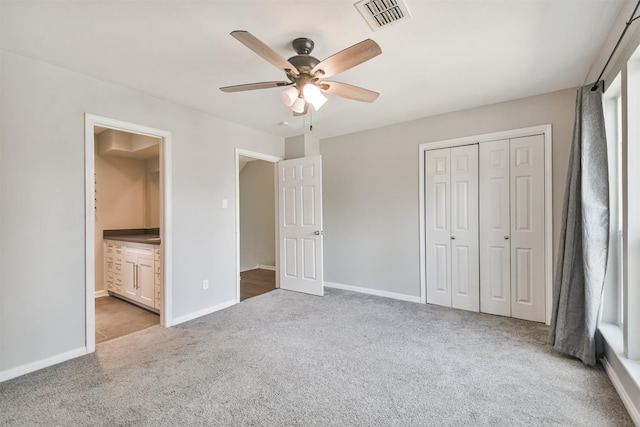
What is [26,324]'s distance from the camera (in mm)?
2219

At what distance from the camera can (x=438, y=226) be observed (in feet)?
12.1

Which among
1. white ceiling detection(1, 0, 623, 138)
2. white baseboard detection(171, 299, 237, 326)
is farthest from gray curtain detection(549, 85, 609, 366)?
white baseboard detection(171, 299, 237, 326)

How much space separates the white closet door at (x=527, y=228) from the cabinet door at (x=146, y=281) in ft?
13.5

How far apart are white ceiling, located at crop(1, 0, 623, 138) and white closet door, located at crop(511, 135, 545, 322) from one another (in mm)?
618

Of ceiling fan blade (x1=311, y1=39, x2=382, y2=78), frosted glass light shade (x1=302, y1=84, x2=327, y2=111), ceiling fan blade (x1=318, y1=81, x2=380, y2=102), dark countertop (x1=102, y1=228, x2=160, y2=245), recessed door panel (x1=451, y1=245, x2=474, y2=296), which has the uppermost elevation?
ceiling fan blade (x1=311, y1=39, x2=382, y2=78)

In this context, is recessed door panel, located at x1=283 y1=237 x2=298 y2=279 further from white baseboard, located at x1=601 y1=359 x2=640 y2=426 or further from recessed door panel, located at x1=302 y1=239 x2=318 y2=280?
white baseboard, located at x1=601 y1=359 x2=640 y2=426

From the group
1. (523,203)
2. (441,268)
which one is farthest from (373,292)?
(523,203)

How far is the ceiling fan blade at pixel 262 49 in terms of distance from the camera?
4.91ft

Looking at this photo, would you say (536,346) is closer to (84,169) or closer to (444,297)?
(444,297)

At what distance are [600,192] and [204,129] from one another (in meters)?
3.76

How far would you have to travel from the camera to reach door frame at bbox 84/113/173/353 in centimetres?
253

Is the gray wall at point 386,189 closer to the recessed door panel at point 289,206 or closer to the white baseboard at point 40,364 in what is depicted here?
the recessed door panel at point 289,206

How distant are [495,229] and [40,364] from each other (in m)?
4.34

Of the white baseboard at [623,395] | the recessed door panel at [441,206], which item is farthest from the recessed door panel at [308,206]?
the white baseboard at [623,395]
